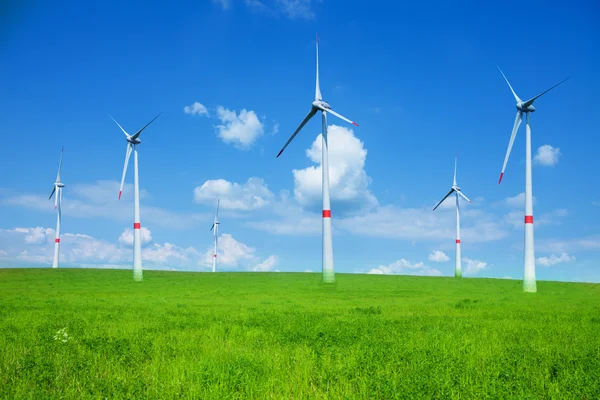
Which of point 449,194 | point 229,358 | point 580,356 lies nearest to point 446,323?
point 580,356

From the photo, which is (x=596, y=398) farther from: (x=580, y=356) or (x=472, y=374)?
(x=580, y=356)

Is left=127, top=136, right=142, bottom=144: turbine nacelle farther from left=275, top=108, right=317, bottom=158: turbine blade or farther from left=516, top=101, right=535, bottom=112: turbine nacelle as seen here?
left=516, top=101, right=535, bottom=112: turbine nacelle

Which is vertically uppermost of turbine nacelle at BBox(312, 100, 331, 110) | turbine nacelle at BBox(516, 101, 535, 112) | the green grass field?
turbine nacelle at BBox(312, 100, 331, 110)

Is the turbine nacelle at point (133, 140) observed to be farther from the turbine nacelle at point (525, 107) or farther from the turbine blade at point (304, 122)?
the turbine nacelle at point (525, 107)

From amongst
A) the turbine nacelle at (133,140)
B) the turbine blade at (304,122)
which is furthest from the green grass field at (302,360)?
the turbine nacelle at (133,140)

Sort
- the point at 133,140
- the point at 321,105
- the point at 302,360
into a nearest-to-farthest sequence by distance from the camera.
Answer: the point at 302,360
the point at 321,105
the point at 133,140

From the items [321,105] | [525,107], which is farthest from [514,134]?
[321,105]

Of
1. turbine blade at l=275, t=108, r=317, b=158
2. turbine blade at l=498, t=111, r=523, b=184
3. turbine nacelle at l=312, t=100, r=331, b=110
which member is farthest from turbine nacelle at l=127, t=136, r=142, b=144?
turbine blade at l=498, t=111, r=523, b=184

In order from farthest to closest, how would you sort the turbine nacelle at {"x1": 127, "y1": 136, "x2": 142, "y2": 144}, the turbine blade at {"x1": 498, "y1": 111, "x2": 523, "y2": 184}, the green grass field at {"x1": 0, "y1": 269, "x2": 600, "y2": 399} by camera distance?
the turbine nacelle at {"x1": 127, "y1": 136, "x2": 142, "y2": 144}
the turbine blade at {"x1": 498, "y1": 111, "x2": 523, "y2": 184}
the green grass field at {"x1": 0, "y1": 269, "x2": 600, "y2": 399}

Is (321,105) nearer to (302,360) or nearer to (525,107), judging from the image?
(525,107)

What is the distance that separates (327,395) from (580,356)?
Result: 8.47 m

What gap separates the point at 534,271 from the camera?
54.9 m

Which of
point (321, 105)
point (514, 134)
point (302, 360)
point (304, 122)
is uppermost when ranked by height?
point (321, 105)

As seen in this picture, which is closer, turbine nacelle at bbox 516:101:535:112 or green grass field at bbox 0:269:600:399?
green grass field at bbox 0:269:600:399
